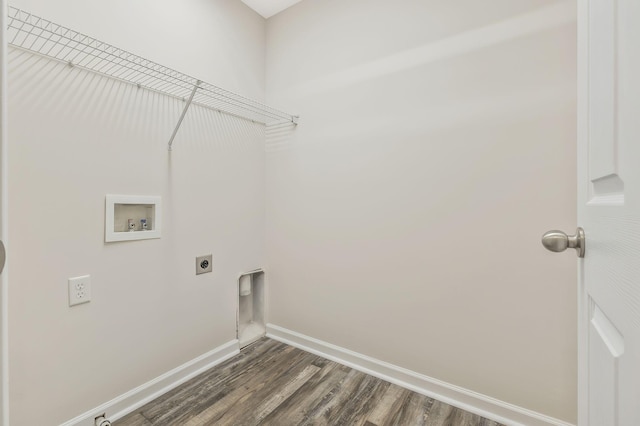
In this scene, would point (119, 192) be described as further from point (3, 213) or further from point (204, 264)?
point (3, 213)

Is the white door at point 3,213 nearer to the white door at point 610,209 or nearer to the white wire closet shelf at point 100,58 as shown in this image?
the white wire closet shelf at point 100,58

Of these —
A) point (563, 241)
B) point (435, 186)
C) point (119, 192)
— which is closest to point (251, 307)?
point (119, 192)

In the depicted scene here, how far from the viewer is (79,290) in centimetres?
126

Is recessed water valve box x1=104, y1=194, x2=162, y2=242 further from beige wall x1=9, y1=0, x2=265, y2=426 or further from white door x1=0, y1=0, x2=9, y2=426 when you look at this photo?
white door x1=0, y1=0, x2=9, y2=426

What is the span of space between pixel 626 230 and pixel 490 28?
55.6 inches

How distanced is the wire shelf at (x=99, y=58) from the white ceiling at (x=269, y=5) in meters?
0.72

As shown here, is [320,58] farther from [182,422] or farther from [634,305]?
[182,422]

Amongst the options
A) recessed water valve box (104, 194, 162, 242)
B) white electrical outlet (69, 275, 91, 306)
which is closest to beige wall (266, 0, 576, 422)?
recessed water valve box (104, 194, 162, 242)

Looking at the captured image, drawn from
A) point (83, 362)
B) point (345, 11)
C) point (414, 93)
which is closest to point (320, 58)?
point (345, 11)

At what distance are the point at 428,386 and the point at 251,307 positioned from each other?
4.45 feet

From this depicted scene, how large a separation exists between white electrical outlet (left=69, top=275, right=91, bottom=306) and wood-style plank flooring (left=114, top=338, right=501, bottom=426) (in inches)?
24.6

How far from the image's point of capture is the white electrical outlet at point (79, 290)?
1.24m

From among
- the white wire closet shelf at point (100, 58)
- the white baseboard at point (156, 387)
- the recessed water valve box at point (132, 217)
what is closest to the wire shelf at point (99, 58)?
the white wire closet shelf at point (100, 58)

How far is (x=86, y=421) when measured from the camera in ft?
4.24
